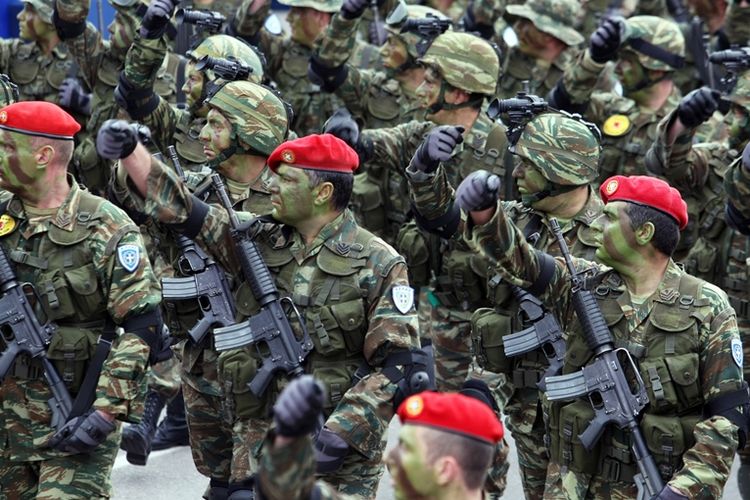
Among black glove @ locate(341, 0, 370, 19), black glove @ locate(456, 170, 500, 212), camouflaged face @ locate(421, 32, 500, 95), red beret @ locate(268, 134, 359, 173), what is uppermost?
black glove @ locate(456, 170, 500, 212)

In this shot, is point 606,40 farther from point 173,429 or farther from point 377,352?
point 377,352

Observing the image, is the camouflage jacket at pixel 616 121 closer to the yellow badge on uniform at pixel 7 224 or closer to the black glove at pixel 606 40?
the black glove at pixel 606 40

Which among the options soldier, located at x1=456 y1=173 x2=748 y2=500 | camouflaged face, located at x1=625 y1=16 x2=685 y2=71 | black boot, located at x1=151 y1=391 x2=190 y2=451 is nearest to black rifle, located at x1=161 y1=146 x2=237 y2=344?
soldier, located at x1=456 y1=173 x2=748 y2=500

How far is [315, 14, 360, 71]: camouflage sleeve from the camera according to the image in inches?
428

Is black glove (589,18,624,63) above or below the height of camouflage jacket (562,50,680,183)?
above

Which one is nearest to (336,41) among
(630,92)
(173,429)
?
(630,92)

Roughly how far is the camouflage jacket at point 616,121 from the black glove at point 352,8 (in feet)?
5.06

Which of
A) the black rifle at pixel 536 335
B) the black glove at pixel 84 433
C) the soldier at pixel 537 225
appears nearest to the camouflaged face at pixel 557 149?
the soldier at pixel 537 225

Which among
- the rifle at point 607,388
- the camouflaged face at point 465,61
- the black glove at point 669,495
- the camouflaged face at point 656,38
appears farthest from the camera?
the camouflaged face at point 656,38

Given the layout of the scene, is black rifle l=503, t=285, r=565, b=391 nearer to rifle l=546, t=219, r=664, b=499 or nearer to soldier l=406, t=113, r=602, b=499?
soldier l=406, t=113, r=602, b=499

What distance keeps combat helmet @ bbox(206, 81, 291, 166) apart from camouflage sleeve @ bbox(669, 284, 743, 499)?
2.56 metres

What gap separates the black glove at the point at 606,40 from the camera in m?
10.2

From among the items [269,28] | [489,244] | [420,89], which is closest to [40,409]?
[489,244]

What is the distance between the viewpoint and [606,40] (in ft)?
33.7
